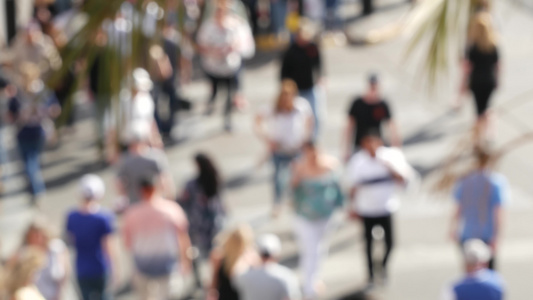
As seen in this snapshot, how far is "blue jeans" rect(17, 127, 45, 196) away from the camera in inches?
512

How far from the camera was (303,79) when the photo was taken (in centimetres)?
1391

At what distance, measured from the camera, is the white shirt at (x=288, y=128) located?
12.2m

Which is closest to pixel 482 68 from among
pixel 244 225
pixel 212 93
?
pixel 212 93

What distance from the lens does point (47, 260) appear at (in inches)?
367

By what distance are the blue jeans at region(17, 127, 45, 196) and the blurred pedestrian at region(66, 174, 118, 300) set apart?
131 inches

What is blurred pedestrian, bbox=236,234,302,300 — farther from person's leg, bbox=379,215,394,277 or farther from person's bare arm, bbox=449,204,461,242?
person's leg, bbox=379,215,394,277

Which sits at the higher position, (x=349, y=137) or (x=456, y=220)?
(x=456, y=220)

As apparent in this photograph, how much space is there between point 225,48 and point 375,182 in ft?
16.1

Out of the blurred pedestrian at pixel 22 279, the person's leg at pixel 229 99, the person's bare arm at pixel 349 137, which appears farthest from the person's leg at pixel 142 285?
the person's leg at pixel 229 99

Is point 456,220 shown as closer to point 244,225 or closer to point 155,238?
point 244,225

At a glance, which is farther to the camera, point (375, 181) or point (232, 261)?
point (375, 181)

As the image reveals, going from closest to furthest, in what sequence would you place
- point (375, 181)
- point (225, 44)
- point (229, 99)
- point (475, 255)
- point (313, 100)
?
point (475, 255) → point (375, 181) → point (313, 100) → point (225, 44) → point (229, 99)

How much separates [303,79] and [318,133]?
126 cm

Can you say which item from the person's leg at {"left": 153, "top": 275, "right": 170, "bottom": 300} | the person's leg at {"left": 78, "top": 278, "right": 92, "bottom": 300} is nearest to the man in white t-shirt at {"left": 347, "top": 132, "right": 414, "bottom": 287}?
the person's leg at {"left": 153, "top": 275, "right": 170, "bottom": 300}
